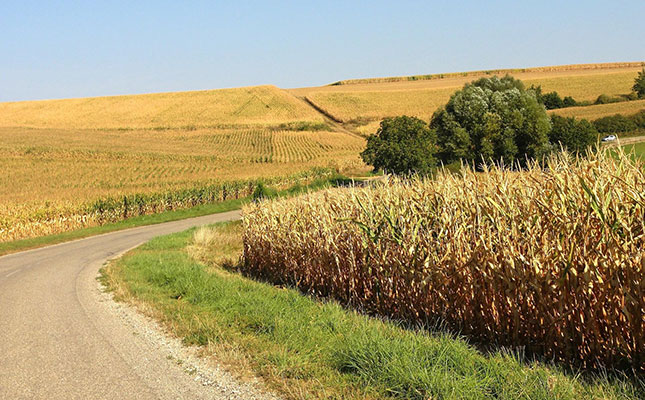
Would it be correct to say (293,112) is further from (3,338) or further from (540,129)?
(3,338)

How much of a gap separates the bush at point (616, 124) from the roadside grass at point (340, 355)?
62.0 m

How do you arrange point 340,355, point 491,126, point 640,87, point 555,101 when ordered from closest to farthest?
point 340,355
point 491,126
point 640,87
point 555,101

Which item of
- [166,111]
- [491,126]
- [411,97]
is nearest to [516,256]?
[491,126]

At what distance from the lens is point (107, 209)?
34.1 metres

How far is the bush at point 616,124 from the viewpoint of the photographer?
62.6 metres

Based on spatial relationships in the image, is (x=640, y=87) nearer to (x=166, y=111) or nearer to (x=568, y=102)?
(x=568, y=102)

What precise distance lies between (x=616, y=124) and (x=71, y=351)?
6885 centimetres

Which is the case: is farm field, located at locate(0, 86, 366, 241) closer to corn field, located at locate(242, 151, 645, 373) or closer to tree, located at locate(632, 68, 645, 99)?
corn field, located at locate(242, 151, 645, 373)

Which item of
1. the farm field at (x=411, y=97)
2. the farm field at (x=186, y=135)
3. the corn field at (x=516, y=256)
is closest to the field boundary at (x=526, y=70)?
the farm field at (x=186, y=135)

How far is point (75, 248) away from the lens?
2312 centimetres

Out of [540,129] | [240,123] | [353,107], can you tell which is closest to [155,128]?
[240,123]

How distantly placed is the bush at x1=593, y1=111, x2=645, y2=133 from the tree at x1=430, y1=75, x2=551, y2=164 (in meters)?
16.3

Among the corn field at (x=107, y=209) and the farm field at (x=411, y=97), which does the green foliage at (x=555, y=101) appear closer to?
the farm field at (x=411, y=97)

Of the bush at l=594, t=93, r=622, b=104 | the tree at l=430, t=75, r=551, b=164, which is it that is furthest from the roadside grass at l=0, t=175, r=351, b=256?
the bush at l=594, t=93, r=622, b=104
